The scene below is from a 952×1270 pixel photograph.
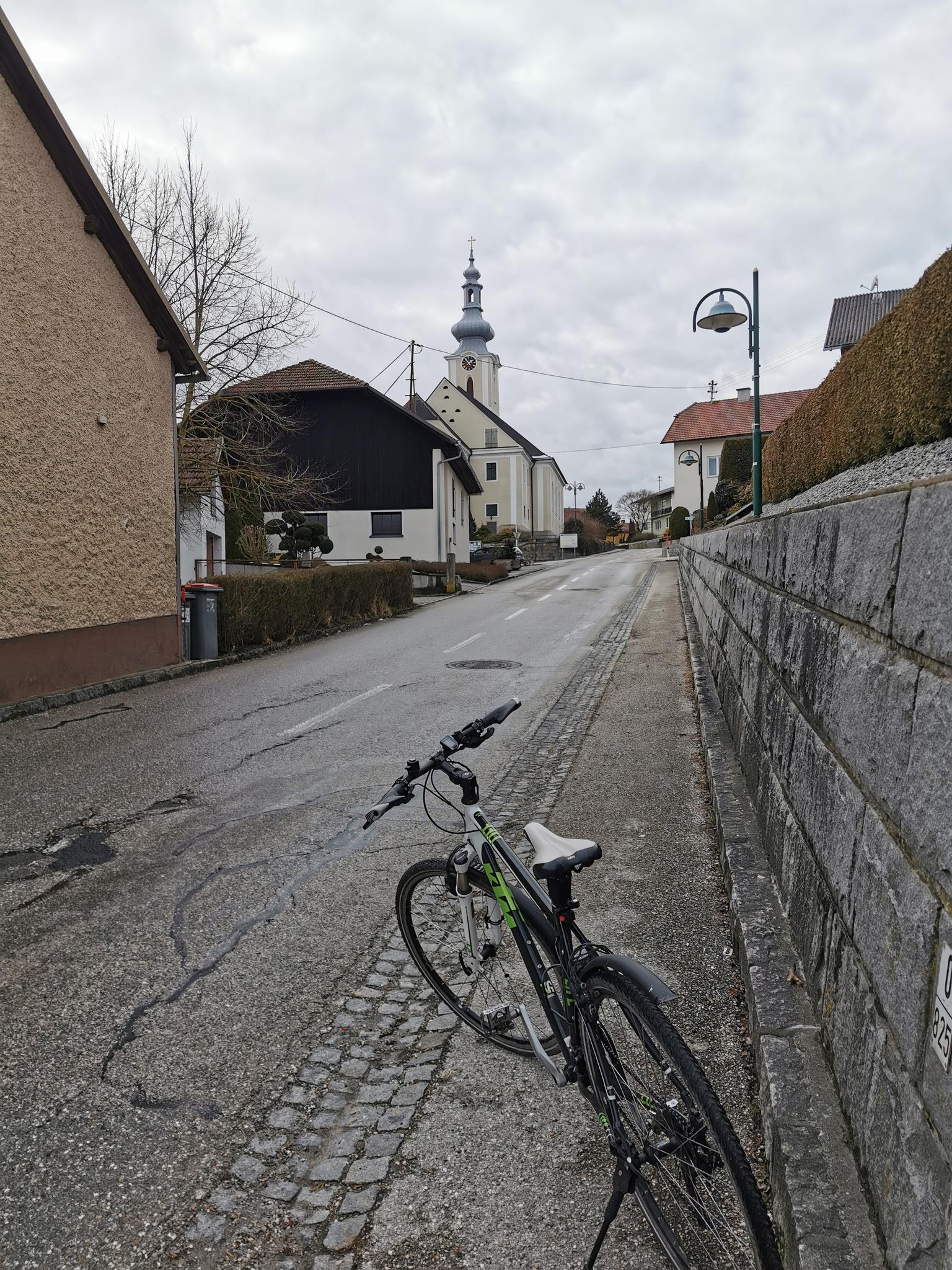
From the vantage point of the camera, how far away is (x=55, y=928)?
4.18 metres

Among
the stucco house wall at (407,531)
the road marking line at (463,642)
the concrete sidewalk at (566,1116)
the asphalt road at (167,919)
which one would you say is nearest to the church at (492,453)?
the stucco house wall at (407,531)

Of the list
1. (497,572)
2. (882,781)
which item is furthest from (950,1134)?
(497,572)

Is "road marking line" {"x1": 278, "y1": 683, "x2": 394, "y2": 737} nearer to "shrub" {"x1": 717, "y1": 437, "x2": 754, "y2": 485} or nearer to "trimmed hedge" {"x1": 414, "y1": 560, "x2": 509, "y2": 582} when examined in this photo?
"shrub" {"x1": 717, "y1": 437, "x2": 754, "y2": 485}

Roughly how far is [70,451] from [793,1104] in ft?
35.6

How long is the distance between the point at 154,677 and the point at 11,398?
12.9 feet

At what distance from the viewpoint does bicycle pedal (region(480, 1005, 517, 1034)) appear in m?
3.18

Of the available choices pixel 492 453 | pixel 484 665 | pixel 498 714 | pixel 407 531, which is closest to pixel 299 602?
pixel 484 665

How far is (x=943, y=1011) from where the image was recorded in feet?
5.21

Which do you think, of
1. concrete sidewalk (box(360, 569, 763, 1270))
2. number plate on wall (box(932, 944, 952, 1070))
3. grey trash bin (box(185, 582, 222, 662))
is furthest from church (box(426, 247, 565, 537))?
number plate on wall (box(932, 944, 952, 1070))

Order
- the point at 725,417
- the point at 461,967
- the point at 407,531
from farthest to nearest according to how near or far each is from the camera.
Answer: the point at 725,417
the point at 407,531
the point at 461,967

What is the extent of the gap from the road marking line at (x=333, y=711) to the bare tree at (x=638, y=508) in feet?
307

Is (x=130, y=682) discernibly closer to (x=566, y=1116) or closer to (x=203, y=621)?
(x=203, y=621)

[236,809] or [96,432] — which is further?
[96,432]

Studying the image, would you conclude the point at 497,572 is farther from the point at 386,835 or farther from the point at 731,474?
the point at 386,835
